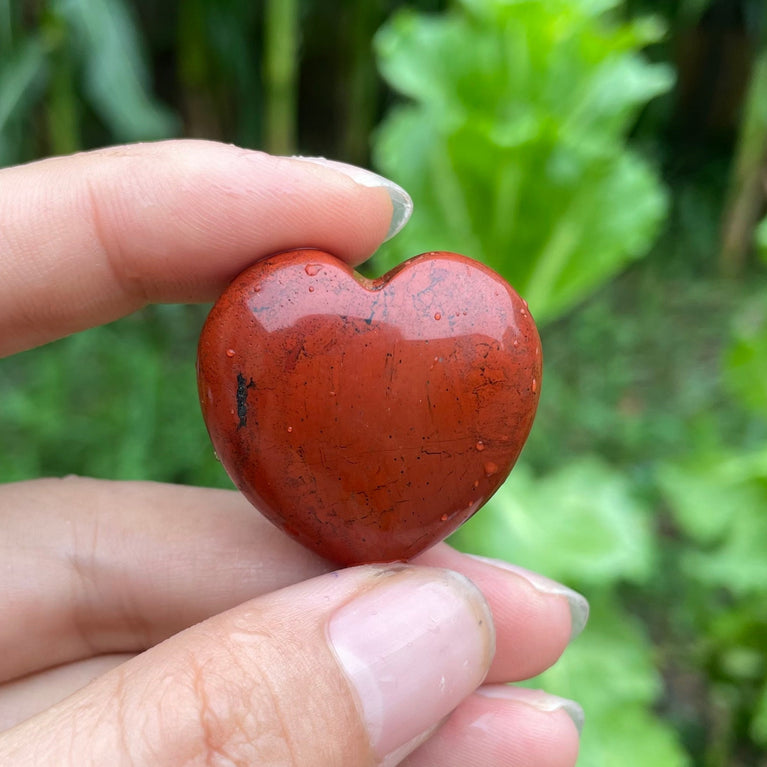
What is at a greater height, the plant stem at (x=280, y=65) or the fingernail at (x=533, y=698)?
the plant stem at (x=280, y=65)

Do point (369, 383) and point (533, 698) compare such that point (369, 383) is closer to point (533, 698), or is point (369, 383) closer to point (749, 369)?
point (533, 698)

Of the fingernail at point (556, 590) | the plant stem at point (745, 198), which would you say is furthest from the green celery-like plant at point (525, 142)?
the plant stem at point (745, 198)

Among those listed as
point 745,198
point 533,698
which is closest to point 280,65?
point 745,198

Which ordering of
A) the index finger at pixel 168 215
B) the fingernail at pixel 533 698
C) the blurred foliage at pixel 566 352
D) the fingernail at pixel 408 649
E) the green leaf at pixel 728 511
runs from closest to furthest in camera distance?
the fingernail at pixel 408 649
the index finger at pixel 168 215
the fingernail at pixel 533 698
the green leaf at pixel 728 511
the blurred foliage at pixel 566 352

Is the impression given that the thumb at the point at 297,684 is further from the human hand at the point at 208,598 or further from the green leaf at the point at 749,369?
the green leaf at the point at 749,369

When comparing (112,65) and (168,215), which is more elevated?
(112,65)

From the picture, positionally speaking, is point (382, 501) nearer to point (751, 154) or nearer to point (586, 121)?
point (586, 121)

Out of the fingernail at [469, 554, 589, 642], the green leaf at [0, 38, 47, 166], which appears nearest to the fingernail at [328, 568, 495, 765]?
the fingernail at [469, 554, 589, 642]
